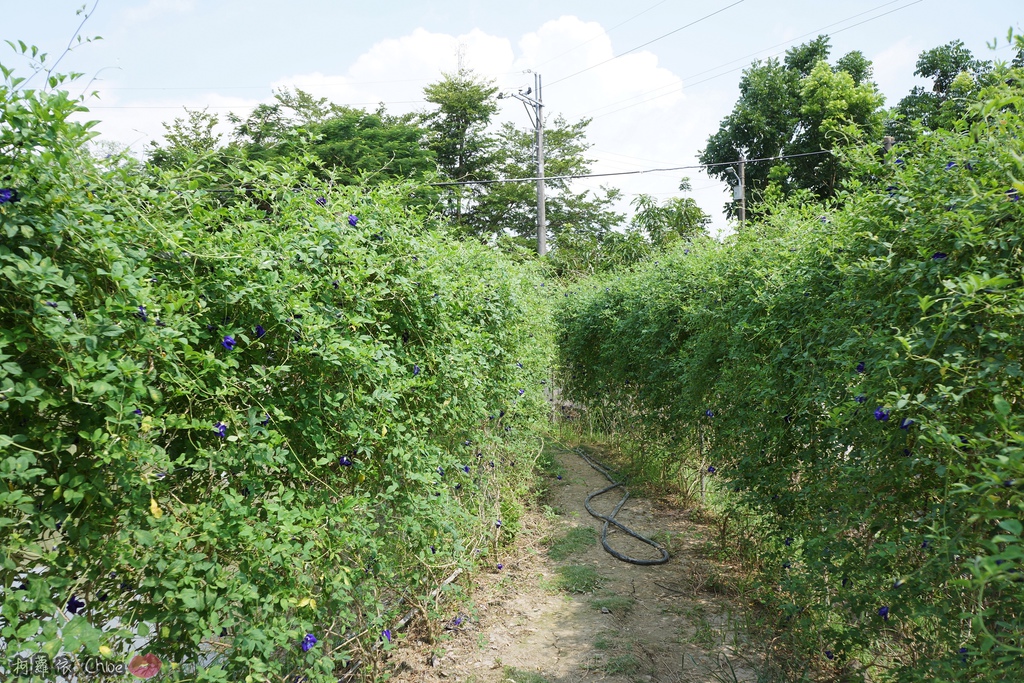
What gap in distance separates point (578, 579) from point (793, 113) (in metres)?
25.0

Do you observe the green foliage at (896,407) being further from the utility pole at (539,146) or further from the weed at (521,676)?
the utility pole at (539,146)

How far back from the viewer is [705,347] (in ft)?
14.5

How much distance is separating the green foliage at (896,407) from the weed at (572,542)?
1.52 meters

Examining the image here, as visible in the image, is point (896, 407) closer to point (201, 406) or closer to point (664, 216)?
point (201, 406)

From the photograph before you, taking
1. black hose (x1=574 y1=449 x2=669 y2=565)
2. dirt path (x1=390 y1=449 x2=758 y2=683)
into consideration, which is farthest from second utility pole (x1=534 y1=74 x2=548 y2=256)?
dirt path (x1=390 y1=449 x2=758 y2=683)

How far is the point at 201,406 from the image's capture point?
1805 mm

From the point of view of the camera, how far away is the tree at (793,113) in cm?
2192

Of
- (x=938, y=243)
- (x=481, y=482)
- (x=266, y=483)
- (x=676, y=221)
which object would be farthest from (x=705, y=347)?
(x=676, y=221)

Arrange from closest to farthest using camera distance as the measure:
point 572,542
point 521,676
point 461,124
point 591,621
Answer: point 521,676 < point 591,621 < point 572,542 < point 461,124

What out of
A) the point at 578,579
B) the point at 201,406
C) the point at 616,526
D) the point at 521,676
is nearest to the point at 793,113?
the point at 616,526

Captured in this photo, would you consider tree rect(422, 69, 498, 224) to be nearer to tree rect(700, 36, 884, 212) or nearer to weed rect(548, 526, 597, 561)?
tree rect(700, 36, 884, 212)

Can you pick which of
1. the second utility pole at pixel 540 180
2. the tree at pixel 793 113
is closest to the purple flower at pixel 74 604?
the second utility pole at pixel 540 180

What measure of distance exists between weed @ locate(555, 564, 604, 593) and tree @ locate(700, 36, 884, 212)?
19.8m

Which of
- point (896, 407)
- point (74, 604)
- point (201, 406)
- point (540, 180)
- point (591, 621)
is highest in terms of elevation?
point (540, 180)
